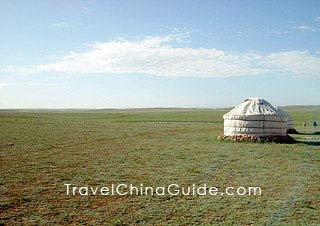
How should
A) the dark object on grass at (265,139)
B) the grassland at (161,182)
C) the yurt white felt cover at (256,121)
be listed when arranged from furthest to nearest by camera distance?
1. the dark object on grass at (265,139)
2. the yurt white felt cover at (256,121)
3. the grassland at (161,182)

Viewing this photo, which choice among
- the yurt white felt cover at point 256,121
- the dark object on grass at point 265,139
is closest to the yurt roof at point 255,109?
the yurt white felt cover at point 256,121

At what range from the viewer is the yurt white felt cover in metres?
15.3

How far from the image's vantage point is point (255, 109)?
1565 centimetres

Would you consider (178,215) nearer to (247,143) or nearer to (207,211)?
(207,211)

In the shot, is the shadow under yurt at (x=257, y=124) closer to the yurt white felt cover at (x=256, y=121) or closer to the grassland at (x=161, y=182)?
the yurt white felt cover at (x=256, y=121)

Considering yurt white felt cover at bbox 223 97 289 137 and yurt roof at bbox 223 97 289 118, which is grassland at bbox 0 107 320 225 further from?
yurt roof at bbox 223 97 289 118

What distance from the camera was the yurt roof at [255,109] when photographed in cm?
1533

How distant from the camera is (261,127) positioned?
1547 cm

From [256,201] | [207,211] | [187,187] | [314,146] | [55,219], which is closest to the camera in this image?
[55,219]

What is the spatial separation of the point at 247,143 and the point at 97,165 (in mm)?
7844

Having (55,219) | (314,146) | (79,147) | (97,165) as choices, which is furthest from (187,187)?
(314,146)

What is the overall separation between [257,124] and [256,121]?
17cm

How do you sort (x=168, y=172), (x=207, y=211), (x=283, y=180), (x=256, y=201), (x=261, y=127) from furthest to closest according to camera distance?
(x=261, y=127)
(x=168, y=172)
(x=283, y=180)
(x=256, y=201)
(x=207, y=211)

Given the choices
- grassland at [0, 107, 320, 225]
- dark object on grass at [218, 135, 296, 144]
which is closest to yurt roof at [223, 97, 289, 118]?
dark object on grass at [218, 135, 296, 144]
